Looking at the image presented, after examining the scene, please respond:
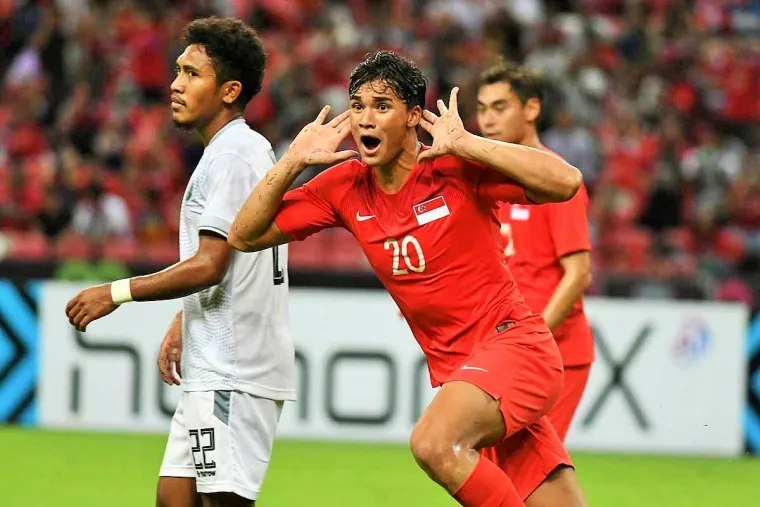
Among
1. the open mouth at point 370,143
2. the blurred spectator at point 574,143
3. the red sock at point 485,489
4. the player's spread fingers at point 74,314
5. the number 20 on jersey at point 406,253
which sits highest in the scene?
the blurred spectator at point 574,143

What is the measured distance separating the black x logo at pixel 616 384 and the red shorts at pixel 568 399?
4.16 m

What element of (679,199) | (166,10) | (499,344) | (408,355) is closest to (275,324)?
(499,344)

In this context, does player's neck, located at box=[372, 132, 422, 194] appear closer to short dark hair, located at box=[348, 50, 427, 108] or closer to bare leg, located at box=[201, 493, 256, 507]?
short dark hair, located at box=[348, 50, 427, 108]

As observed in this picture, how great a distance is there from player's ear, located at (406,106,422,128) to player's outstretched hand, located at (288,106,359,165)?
0.22 meters

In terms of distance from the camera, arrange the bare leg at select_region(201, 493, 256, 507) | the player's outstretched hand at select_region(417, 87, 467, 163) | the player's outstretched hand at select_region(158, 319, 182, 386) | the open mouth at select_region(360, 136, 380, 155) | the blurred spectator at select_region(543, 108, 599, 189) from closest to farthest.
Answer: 1. the player's outstretched hand at select_region(417, 87, 467, 163)
2. the open mouth at select_region(360, 136, 380, 155)
3. the bare leg at select_region(201, 493, 256, 507)
4. the player's outstretched hand at select_region(158, 319, 182, 386)
5. the blurred spectator at select_region(543, 108, 599, 189)

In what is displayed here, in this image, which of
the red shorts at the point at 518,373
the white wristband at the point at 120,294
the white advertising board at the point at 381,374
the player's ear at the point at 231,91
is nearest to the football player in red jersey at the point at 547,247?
the red shorts at the point at 518,373

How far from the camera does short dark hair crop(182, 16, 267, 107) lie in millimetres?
4766

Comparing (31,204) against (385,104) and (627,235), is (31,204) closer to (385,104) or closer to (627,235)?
(627,235)

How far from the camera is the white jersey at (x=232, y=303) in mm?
4629

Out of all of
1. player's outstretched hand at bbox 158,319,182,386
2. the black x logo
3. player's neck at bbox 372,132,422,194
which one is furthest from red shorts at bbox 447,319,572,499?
the black x logo

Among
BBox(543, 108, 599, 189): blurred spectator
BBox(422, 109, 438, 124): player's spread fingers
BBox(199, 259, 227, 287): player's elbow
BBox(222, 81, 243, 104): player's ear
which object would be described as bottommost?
BBox(199, 259, 227, 287): player's elbow

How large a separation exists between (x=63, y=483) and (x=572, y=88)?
8.55 meters

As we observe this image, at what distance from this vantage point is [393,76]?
14.4ft

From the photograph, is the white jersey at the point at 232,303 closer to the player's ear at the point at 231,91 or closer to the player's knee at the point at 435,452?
the player's ear at the point at 231,91
